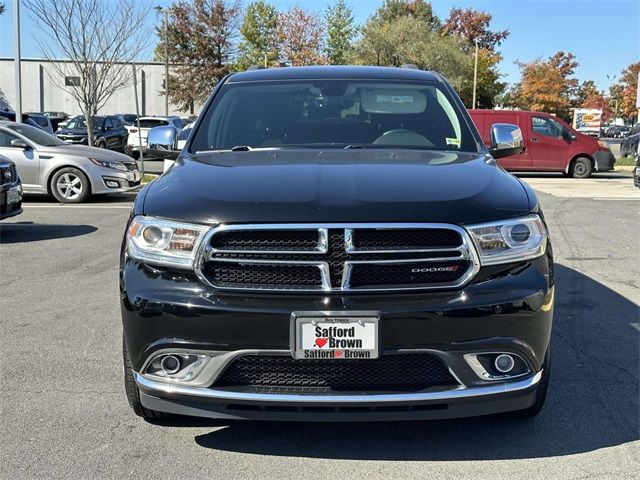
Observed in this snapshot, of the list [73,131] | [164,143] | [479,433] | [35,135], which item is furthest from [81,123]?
[479,433]

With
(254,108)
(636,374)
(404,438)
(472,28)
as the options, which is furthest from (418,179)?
(472,28)

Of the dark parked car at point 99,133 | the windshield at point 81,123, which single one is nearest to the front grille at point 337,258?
the dark parked car at point 99,133

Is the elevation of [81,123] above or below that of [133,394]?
above

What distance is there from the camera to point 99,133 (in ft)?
85.8

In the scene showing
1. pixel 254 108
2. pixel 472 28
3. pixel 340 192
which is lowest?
pixel 340 192

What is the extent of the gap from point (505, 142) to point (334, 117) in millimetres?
1220

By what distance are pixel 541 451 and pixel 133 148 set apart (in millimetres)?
22723

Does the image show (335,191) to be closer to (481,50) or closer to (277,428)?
(277,428)

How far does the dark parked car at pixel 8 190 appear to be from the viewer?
875cm

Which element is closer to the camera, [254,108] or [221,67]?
[254,108]

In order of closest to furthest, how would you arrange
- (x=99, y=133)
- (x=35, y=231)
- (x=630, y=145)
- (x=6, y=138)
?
1. (x=35, y=231)
2. (x=6, y=138)
3. (x=99, y=133)
4. (x=630, y=145)

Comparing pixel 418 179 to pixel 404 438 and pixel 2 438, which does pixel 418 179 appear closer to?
pixel 404 438

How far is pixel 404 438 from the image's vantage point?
135 inches

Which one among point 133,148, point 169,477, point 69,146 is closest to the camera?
point 169,477
